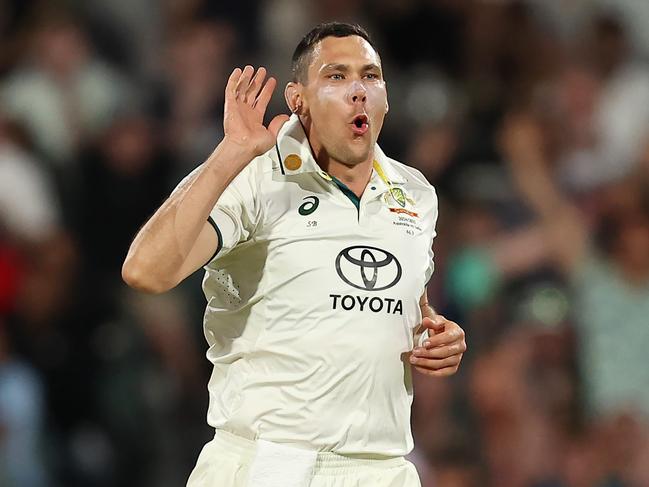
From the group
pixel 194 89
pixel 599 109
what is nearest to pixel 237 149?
Answer: pixel 194 89

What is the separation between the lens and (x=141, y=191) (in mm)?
8117

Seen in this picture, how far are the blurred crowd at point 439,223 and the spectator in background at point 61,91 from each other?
0.01 m

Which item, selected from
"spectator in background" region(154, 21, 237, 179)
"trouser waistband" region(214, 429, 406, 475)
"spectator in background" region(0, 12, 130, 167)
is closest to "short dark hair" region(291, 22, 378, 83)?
"trouser waistband" region(214, 429, 406, 475)

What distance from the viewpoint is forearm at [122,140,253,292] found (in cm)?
383

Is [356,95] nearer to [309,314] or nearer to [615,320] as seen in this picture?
[309,314]

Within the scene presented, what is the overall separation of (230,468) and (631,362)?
3.91m

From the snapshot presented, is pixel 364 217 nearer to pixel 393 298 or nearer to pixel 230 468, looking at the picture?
pixel 393 298

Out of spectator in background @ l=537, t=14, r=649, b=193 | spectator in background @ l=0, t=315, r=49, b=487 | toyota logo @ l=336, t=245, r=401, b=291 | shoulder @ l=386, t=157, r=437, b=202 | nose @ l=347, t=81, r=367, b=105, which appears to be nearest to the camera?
toyota logo @ l=336, t=245, r=401, b=291

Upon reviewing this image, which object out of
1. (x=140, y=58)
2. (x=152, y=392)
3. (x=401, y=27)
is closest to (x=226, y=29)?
(x=140, y=58)

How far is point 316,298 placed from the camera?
13.6 ft

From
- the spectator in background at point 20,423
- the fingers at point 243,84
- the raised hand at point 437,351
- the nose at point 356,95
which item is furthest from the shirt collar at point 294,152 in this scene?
the spectator in background at point 20,423

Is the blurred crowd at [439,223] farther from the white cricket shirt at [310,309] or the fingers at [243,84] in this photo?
the fingers at [243,84]

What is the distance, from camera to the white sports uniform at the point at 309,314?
4.14 m

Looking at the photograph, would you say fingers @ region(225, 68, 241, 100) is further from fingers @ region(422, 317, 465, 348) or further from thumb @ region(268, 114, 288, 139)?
fingers @ region(422, 317, 465, 348)
